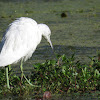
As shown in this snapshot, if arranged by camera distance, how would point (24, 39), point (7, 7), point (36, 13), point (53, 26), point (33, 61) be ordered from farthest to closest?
point (7, 7) → point (36, 13) → point (53, 26) → point (33, 61) → point (24, 39)

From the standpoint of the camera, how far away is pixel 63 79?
4871mm

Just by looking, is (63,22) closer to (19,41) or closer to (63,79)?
(19,41)

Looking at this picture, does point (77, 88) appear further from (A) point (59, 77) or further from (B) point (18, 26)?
(B) point (18, 26)

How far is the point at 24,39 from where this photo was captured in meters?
5.23

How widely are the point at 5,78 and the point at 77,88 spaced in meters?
1.25

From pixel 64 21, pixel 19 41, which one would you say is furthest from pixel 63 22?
pixel 19 41

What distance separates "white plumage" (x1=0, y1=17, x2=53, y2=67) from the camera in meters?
4.97

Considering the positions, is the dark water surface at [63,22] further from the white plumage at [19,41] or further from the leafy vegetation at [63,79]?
the leafy vegetation at [63,79]

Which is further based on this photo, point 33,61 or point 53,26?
point 53,26

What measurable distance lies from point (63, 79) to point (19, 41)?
969 mm

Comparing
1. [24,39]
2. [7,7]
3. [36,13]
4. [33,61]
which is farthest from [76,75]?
[7,7]

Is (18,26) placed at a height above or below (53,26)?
above

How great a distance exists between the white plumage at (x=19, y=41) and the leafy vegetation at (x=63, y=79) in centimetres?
37

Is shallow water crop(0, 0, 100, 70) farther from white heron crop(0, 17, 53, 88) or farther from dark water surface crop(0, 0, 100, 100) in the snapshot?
white heron crop(0, 17, 53, 88)
